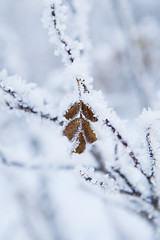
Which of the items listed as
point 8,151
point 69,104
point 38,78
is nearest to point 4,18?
point 38,78

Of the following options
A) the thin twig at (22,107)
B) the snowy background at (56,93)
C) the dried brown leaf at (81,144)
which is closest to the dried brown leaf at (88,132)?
the dried brown leaf at (81,144)

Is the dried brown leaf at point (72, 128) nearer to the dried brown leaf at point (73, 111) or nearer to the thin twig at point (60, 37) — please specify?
the dried brown leaf at point (73, 111)

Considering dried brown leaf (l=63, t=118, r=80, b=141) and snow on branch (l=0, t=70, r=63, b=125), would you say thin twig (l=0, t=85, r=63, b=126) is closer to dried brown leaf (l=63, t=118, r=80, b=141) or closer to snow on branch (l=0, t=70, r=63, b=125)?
snow on branch (l=0, t=70, r=63, b=125)

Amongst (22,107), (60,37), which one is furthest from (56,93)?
(60,37)

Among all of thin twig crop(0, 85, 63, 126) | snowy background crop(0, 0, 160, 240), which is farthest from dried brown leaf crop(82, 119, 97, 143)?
snowy background crop(0, 0, 160, 240)

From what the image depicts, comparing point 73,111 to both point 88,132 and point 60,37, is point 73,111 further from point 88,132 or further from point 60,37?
point 60,37

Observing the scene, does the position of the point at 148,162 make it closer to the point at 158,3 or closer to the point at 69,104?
the point at 69,104
